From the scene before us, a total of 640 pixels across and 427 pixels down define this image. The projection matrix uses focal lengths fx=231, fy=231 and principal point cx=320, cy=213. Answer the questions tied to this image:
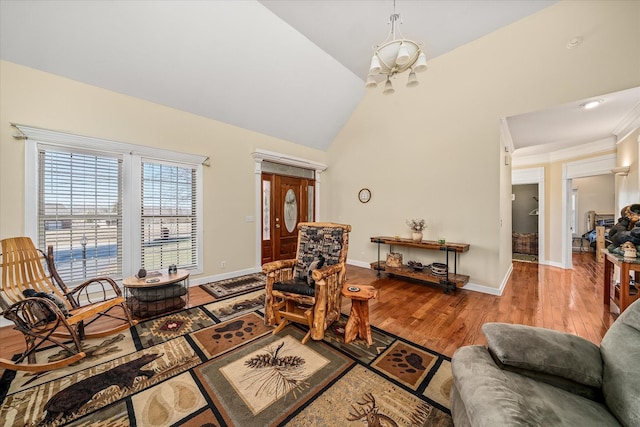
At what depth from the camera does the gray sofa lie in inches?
35.6

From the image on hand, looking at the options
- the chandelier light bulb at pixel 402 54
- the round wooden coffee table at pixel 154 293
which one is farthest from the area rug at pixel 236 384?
the chandelier light bulb at pixel 402 54

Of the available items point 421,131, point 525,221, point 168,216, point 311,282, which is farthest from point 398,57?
point 525,221

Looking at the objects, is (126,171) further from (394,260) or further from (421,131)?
(421,131)

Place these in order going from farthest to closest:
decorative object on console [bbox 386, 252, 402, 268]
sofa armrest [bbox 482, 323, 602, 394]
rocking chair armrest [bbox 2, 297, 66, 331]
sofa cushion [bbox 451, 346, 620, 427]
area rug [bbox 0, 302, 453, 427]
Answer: decorative object on console [bbox 386, 252, 402, 268], rocking chair armrest [bbox 2, 297, 66, 331], area rug [bbox 0, 302, 453, 427], sofa armrest [bbox 482, 323, 602, 394], sofa cushion [bbox 451, 346, 620, 427]

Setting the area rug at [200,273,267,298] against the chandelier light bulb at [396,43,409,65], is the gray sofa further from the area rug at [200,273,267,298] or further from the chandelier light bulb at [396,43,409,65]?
the area rug at [200,273,267,298]

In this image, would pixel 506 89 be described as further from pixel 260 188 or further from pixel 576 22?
pixel 260 188

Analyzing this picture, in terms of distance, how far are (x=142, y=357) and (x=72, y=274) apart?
1964 mm

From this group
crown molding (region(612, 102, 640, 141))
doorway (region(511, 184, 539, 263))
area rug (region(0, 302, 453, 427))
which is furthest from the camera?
doorway (region(511, 184, 539, 263))

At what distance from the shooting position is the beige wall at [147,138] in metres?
2.59

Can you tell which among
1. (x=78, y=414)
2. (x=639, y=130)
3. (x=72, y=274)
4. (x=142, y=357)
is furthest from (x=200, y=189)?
(x=639, y=130)

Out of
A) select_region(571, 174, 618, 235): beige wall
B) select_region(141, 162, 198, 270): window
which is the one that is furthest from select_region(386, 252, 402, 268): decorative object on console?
select_region(571, 174, 618, 235): beige wall

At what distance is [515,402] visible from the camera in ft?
3.08

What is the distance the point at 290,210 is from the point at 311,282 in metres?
3.17

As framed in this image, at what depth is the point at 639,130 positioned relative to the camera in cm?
327
